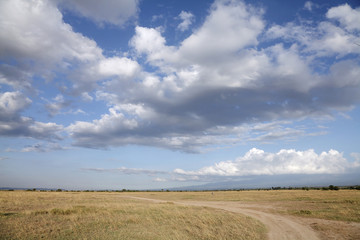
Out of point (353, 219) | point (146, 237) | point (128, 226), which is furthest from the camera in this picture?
point (353, 219)

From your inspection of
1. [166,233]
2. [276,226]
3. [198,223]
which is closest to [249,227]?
[276,226]

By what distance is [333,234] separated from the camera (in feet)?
52.3

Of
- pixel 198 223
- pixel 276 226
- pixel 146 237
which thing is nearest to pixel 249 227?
pixel 276 226

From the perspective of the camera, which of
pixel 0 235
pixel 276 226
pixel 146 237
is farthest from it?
pixel 276 226

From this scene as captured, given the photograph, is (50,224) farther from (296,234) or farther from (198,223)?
(296,234)

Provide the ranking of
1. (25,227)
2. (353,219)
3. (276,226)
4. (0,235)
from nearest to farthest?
(0,235), (25,227), (276,226), (353,219)

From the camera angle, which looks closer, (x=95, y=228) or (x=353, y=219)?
(x=95, y=228)

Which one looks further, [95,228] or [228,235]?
[95,228]

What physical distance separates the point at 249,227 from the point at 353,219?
11273 millimetres

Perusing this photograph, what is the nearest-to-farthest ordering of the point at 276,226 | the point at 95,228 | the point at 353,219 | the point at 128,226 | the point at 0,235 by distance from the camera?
the point at 0,235, the point at 95,228, the point at 128,226, the point at 276,226, the point at 353,219

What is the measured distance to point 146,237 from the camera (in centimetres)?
1447

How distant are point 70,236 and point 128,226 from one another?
486 centimetres

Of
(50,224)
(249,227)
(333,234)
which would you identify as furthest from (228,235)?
(50,224)

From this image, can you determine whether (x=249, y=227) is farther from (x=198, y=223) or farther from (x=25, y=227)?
(x=25, y=227)
